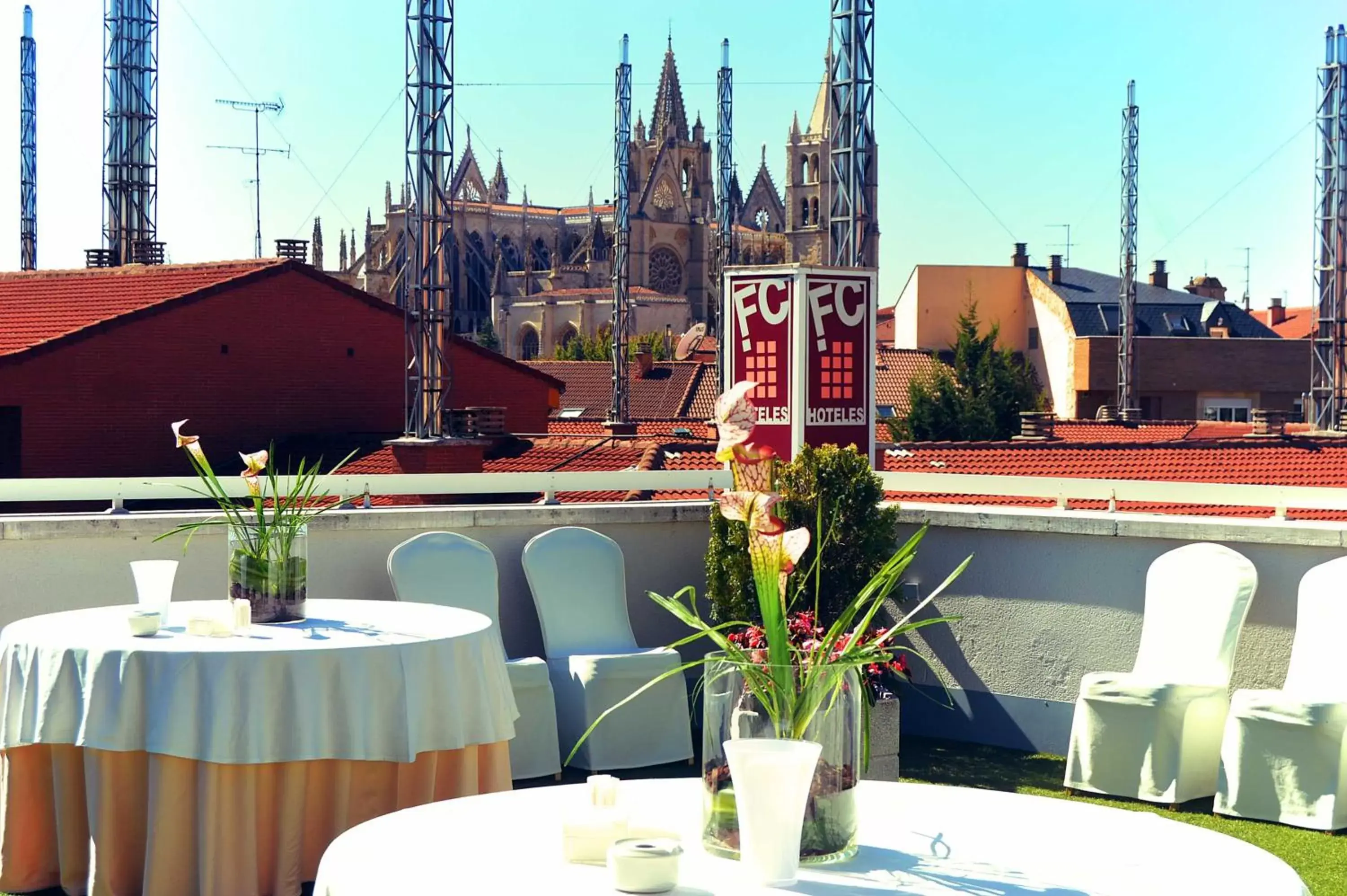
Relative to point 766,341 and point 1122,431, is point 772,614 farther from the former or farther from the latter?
point 1122,431

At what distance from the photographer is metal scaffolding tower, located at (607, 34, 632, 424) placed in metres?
38.0

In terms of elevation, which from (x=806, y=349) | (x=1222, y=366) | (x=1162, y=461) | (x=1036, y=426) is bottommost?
(x=1162, y=461)

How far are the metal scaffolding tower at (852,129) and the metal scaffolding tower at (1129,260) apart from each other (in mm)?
25654

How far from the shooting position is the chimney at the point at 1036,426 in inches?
1647

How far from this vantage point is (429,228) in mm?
19797

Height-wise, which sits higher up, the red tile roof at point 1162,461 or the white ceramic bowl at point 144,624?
the red tile roof at point 1162,461

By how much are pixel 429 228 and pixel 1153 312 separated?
52.0 metres

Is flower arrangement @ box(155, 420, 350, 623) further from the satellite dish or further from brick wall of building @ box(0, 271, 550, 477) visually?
the satellite dish

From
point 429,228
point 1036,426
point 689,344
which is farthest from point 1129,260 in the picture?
point 689,344

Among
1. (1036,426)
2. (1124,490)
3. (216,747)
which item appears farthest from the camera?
(1036,426)

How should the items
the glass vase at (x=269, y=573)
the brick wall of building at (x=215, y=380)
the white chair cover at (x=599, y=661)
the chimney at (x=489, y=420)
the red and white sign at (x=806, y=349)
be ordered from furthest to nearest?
the chimney at (x=489, y=420)
the brick wall of building at (x=215, y=380)
the red and white sign at (x=806, y=349)
the white chair cover at (x=599, y=661)
the glass vase at (x=269, y=573)

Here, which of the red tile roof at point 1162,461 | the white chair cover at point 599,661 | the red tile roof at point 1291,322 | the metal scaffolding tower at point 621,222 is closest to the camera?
the white chair cover at point 599,661

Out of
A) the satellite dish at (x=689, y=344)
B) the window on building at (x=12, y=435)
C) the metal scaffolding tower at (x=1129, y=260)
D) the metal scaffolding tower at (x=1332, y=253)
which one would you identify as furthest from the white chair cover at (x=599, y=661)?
the satellite dish at (x=689, y=344)

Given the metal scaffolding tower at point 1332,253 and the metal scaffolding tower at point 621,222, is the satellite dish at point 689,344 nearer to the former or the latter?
the metal scaffolding tower at point 621,222
